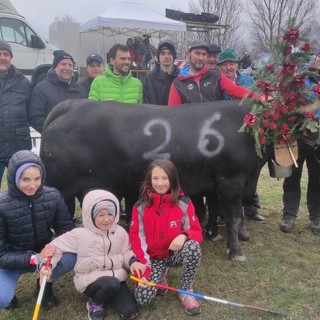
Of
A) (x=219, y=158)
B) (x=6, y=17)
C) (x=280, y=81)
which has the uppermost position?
(x=6, y=17)

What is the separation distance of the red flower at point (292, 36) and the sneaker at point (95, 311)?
2700mm

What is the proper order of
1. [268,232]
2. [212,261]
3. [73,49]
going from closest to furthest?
[212,261] → [268,232] → [73,49]

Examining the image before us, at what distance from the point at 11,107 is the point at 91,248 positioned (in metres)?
2.03

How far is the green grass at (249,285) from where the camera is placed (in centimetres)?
301

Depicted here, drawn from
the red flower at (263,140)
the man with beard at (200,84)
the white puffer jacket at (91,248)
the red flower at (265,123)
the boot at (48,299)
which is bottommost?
the boot at (48,299)

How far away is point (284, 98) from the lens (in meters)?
3.68

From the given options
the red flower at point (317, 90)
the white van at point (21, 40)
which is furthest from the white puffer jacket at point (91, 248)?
the white van at point (21, 40)

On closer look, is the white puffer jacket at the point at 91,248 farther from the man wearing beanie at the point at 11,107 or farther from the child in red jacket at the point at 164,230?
the man wearing beanie at the point at 11,107

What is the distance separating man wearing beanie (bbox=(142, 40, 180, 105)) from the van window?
705cm

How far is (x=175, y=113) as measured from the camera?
151 inches

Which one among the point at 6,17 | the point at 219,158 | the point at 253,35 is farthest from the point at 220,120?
the point at 253,35

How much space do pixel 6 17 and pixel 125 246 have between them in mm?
8966

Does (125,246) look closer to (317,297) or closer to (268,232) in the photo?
(317,297)

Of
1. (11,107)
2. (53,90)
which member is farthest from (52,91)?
(11,107)
